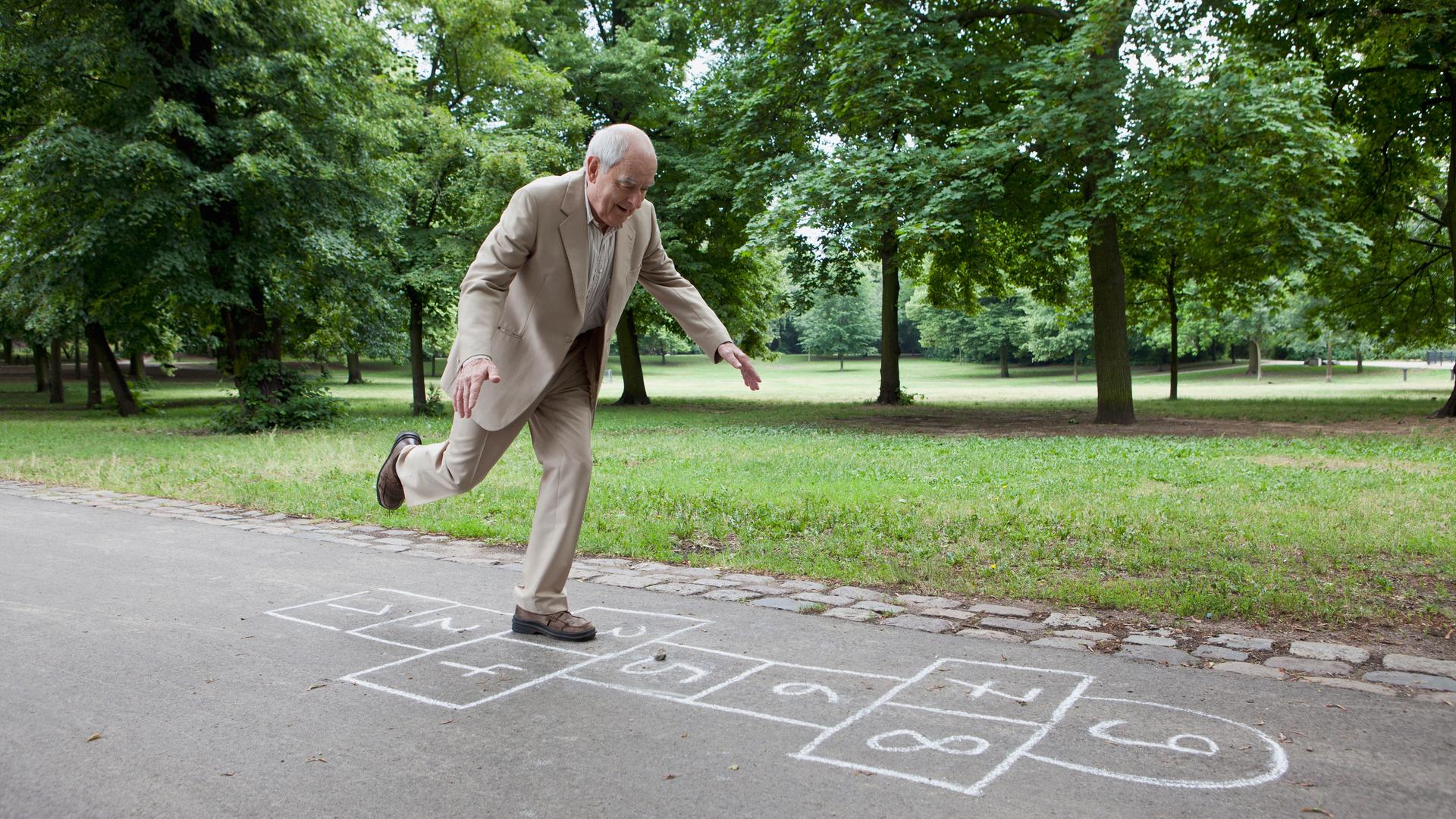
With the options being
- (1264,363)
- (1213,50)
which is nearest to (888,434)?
(1213,50)

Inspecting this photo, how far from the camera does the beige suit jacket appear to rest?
4.33m

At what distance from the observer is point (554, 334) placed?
4.52m

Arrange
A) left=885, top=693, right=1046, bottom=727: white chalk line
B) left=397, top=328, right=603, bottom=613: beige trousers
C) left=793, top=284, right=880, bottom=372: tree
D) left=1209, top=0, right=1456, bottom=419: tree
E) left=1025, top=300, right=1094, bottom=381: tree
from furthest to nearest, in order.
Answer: left=793, top=284, right=880, bottom=372: tree
left=1025, top=300, right=1094, bottom=381: tree
left=1209, top=0, right=1456, bottom=419: tree
left=397, top=328, right=603, bottom=613: beige trousers
left=885, top=693, right=1046, bottom=727: white chalk line

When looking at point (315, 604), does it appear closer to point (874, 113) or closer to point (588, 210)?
point (588, 210)

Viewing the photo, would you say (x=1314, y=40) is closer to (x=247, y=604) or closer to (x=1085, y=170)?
(x=1085, y=170)

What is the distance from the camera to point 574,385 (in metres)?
4.80

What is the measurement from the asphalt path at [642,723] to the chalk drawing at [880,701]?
1cm

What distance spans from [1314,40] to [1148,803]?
19.8 m

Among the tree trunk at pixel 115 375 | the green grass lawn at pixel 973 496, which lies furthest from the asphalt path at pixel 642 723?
the tree trunk at pixel 115 375

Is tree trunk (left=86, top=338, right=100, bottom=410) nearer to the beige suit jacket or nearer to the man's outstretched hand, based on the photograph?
the beige suit jacket

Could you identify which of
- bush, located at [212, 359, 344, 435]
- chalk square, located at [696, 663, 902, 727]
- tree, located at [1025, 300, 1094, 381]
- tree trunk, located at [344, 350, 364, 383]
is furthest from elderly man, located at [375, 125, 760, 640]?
tree trunk, located at [344, 350, 364, 383]

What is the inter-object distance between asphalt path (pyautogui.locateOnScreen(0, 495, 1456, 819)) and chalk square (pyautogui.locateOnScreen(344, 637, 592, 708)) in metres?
0.02

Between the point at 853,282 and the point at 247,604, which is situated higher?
the point at 853,282

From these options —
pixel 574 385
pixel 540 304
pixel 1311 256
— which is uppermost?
pixel 1311 256
